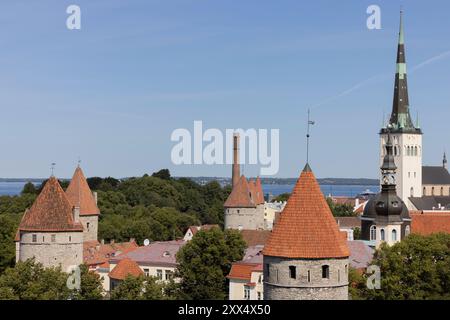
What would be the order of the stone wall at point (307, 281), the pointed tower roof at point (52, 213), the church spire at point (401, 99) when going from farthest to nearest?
the church spire at point (401, 99), the pointed tower roof at point (52, 213), the stone wall at point (307, 281)

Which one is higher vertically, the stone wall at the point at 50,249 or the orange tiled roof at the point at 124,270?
the stone wall at the point at 50,249

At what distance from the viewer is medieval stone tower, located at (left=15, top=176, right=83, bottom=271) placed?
4391 centimetres

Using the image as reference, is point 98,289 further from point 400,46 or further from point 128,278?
point 400,46

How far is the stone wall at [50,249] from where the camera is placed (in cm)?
4381

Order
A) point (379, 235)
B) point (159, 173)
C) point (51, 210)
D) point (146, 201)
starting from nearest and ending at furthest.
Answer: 1. point (51, 210)
2. point (379, 235)
3. point (146, 201)
4. point (159, 173)

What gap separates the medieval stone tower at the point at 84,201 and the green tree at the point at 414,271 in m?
24.0

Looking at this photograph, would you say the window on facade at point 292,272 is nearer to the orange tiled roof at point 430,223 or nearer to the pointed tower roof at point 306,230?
the pointed tower roof at point 306,230

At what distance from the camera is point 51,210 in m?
44.6

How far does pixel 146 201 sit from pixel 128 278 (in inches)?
2725

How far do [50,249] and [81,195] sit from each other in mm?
12713

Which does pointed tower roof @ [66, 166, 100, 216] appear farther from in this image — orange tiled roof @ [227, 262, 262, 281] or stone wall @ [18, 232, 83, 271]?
orange tiled roof @ [227, 262, 262, 281]

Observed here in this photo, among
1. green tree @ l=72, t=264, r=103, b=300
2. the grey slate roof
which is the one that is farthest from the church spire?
green tree @ l=72, t=264, r=103, b=300

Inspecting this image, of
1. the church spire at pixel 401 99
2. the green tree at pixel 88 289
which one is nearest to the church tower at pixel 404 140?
the church spire at pixel 401 99
